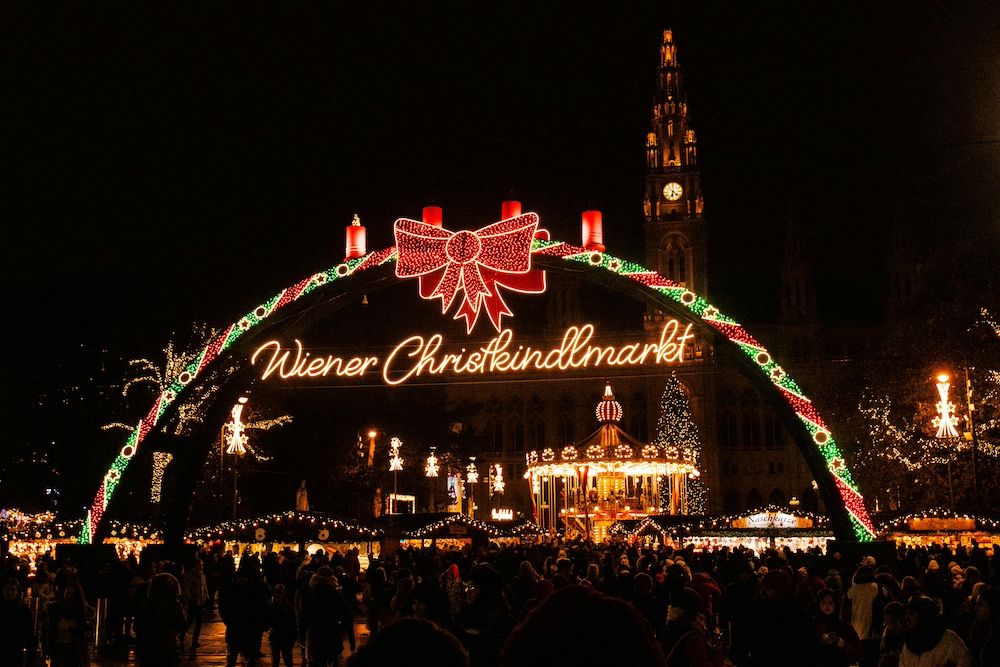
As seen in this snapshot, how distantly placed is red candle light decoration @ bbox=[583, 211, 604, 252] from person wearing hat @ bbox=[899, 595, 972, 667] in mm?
10494

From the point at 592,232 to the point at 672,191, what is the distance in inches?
1982

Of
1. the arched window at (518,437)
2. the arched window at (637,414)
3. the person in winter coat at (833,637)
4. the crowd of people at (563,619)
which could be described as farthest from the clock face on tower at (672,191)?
the person in winter coat at (833,637)

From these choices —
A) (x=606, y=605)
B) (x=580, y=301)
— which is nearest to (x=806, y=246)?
(x=580, y=301)

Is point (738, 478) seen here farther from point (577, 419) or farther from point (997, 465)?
point (997, 465)

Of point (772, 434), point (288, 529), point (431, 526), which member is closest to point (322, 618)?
point (288, 529)

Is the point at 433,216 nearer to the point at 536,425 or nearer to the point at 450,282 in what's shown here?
the point at 450,282

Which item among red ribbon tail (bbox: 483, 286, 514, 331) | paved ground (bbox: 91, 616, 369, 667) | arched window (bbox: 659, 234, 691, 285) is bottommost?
paved ground (bbox: 91, 616, 369, 667)

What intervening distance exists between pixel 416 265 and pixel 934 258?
1749 cm

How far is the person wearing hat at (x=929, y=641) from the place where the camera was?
6215mm

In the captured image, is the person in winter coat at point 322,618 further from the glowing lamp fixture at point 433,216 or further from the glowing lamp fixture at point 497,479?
the glowing lamp fixture at point 497,479

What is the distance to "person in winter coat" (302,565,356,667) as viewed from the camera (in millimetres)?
9344

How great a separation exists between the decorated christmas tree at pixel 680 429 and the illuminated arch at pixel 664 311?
43.8 metres

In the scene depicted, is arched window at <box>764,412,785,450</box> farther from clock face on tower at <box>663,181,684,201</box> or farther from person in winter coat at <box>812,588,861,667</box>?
person in winter coat at <box>812,588,861,667</box>

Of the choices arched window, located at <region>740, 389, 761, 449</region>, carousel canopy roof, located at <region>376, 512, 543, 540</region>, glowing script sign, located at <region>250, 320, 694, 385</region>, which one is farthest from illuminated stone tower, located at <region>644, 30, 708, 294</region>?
glowing script sign, located at <region>250, 320, 694, 385</region>
